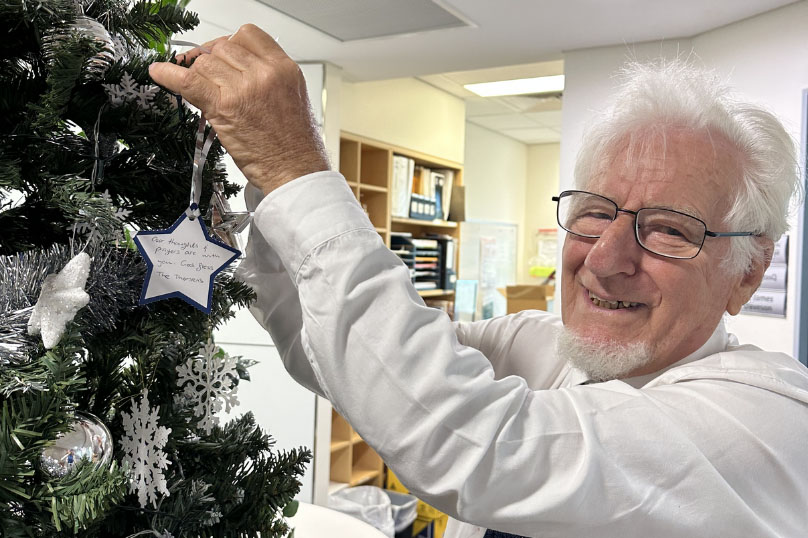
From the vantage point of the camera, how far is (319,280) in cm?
66

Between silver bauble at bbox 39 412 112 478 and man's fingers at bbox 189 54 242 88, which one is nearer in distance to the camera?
silver bauble at bbox 39 412 112 478

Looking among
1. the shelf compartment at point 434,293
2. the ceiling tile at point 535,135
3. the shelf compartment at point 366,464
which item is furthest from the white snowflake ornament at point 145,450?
the ceiling tile at point 535,135

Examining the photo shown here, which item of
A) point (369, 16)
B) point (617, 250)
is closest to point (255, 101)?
point (617, 250)

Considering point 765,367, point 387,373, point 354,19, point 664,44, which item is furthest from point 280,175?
point 664,44

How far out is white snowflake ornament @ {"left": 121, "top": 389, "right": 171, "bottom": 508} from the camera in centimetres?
64

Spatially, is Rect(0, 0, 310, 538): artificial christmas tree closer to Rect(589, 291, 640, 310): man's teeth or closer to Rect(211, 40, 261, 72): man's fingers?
Rect(211, 40, 261, 72): man's fingers

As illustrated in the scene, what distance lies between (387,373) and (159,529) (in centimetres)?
28

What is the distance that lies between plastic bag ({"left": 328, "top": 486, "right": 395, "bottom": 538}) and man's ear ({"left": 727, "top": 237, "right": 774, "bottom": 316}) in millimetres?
2849

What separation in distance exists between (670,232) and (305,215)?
0.65 metres

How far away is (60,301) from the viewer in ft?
1.89

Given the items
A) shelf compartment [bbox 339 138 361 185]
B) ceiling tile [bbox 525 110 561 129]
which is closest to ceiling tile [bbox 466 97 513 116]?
ceiling tile [bbox 525 110 561 129]

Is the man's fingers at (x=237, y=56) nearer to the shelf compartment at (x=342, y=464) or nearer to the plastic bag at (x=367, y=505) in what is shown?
the plastic bag at (x=367, y=505)

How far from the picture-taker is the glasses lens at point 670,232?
104cm

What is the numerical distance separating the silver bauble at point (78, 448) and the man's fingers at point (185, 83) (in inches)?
12.6
